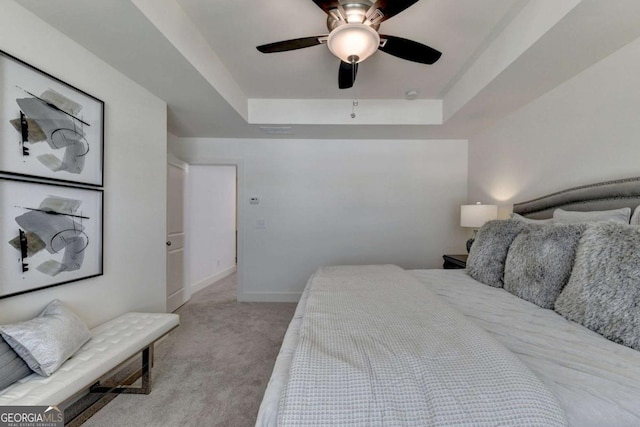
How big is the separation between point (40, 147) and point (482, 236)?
3.07 meters

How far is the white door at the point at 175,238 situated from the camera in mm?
3312

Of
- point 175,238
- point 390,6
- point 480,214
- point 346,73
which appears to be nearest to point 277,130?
point 346,73

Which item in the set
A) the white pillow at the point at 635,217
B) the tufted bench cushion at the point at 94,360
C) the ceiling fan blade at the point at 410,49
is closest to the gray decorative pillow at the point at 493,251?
the white pillow at the point at 635,217

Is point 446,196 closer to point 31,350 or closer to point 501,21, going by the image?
point 501,21

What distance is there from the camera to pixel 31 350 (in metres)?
1.23

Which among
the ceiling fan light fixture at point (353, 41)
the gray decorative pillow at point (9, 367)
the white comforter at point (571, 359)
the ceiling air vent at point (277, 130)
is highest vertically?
the ceiling air vent at point (277, 130)

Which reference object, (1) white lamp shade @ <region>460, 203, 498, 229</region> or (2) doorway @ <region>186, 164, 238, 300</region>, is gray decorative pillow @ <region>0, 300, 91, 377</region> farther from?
(1) white lamp shade @ <region>460, 203, 498, 229</region>

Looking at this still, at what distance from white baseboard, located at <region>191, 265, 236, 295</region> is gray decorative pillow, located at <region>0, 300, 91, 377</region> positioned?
9.21 ft

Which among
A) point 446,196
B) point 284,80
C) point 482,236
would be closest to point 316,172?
point 284,80

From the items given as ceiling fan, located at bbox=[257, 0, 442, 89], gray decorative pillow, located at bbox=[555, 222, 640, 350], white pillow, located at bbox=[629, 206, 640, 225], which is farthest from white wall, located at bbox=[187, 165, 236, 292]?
white pillow, located at bbox=[629, 206, 640, 225]

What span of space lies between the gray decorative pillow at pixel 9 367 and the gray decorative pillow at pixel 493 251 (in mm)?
2784

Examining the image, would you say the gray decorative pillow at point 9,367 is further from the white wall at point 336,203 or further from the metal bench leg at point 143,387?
the white wall at point 336,203

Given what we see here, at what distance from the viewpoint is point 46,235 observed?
1.50m

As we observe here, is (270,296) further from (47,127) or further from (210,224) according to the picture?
(47,127)
